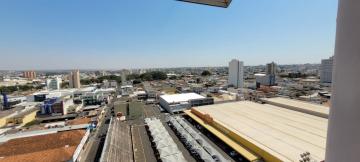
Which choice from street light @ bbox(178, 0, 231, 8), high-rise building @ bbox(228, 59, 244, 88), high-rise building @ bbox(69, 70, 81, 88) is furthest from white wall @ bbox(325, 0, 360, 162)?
high-rise building @ bbox(69, 70, 81, 88)

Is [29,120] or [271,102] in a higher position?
[271,102]

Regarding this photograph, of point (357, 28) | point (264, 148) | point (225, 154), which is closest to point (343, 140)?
point (357, 28)

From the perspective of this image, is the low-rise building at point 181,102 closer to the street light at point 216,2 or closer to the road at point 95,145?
the road at point 95,145

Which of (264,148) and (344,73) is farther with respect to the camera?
(264,148)

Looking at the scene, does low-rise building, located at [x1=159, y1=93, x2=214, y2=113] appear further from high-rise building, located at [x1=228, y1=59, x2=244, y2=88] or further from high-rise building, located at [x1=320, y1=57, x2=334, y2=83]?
high-rise building, located at [x1=320, y1=57, x2=334, y2=83]

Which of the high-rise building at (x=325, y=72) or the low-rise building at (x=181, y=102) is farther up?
the high-rise building at (x=325, y=72)

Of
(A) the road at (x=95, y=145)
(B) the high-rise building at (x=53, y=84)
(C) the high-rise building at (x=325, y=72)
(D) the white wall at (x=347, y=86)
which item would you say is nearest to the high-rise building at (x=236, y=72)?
(C) the high-rise building at (x=325, y=72)

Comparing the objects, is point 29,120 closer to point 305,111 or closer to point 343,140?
point 343,140
